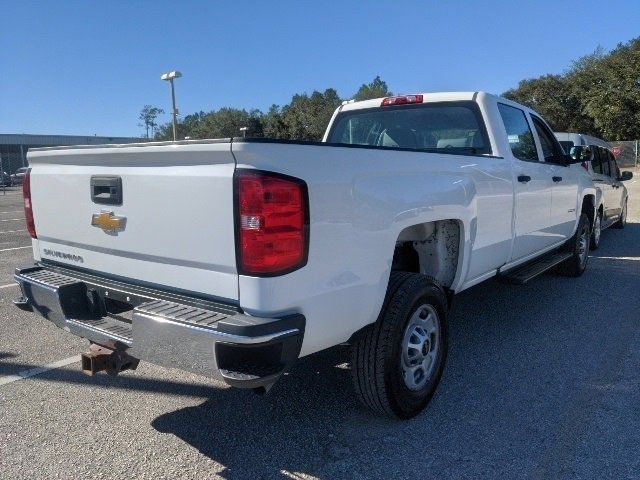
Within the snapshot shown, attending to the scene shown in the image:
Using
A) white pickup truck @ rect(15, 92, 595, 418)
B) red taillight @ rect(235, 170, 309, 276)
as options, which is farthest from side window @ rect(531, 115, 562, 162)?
red taillight @ rect(235, 170, 309, 276)

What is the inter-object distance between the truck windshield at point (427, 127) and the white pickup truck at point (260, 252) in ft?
1.67

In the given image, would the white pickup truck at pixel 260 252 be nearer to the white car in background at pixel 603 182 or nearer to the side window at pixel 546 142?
the side window at pixel 546 142

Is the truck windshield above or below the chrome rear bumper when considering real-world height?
above

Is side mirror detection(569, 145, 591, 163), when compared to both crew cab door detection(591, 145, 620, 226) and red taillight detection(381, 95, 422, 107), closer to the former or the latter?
red taillight detection(381, 95, 422, 107)

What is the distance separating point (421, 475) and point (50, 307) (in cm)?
218

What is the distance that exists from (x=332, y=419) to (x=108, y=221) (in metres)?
1.70

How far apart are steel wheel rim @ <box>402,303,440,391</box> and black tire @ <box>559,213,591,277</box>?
3.76m

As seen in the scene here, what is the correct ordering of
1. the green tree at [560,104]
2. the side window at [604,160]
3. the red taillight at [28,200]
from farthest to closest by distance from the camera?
the green tree at [560,104] < the side window at [604,160] < the red taillight at [28,200]

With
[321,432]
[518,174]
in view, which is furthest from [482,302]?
[321,432]

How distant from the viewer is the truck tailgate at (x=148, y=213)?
8.07 ft

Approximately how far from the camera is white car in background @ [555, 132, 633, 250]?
8.79 meters

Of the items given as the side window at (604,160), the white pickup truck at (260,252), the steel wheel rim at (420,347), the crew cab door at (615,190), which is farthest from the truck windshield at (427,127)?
the crew cab door at (615,190)

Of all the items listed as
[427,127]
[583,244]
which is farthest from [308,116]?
[427,127]

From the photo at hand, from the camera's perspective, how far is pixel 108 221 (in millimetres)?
2926
